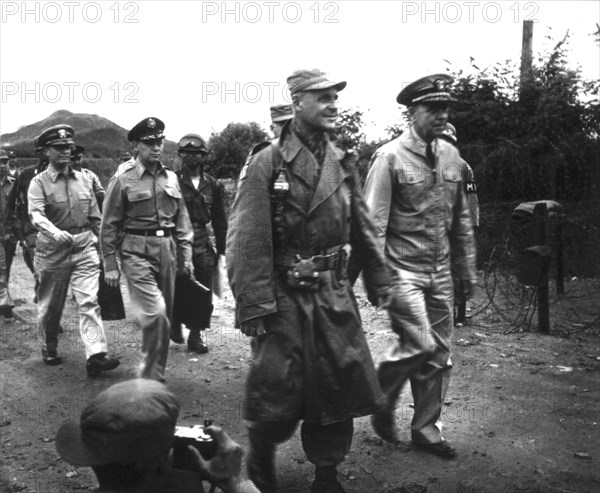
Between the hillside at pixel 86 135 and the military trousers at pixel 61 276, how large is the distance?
18.2m

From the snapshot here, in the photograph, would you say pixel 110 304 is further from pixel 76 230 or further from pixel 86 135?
pixel 86 135

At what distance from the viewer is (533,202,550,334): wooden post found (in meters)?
7.65

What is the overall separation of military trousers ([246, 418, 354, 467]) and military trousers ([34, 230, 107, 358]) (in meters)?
3.43

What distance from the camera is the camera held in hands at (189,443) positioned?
2.15 meters

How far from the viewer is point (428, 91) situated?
457 cm

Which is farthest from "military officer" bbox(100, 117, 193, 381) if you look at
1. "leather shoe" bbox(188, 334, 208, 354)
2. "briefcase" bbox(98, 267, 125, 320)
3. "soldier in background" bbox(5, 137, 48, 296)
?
"soldier in background" bbox(5, 137, 48, 296)

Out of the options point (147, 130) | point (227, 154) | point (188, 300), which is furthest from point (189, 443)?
point (227, 154)

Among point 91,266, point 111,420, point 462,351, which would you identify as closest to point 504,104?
point 462,351

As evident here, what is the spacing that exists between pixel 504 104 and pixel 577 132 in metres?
1.59

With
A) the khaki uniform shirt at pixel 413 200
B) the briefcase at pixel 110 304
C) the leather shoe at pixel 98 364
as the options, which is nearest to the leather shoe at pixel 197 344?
the briefcase at pixel 110 304

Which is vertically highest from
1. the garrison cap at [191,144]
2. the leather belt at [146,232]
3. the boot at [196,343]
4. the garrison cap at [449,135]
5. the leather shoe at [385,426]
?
the garrison cap at [449,135]

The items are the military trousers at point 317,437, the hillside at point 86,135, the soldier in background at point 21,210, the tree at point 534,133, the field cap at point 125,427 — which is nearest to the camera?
the field cap at point 125,427

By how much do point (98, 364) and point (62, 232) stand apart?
126 cm

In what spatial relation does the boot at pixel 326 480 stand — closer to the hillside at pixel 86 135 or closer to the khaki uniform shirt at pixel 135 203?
the khaki uniform shirt at pixel 135 203
